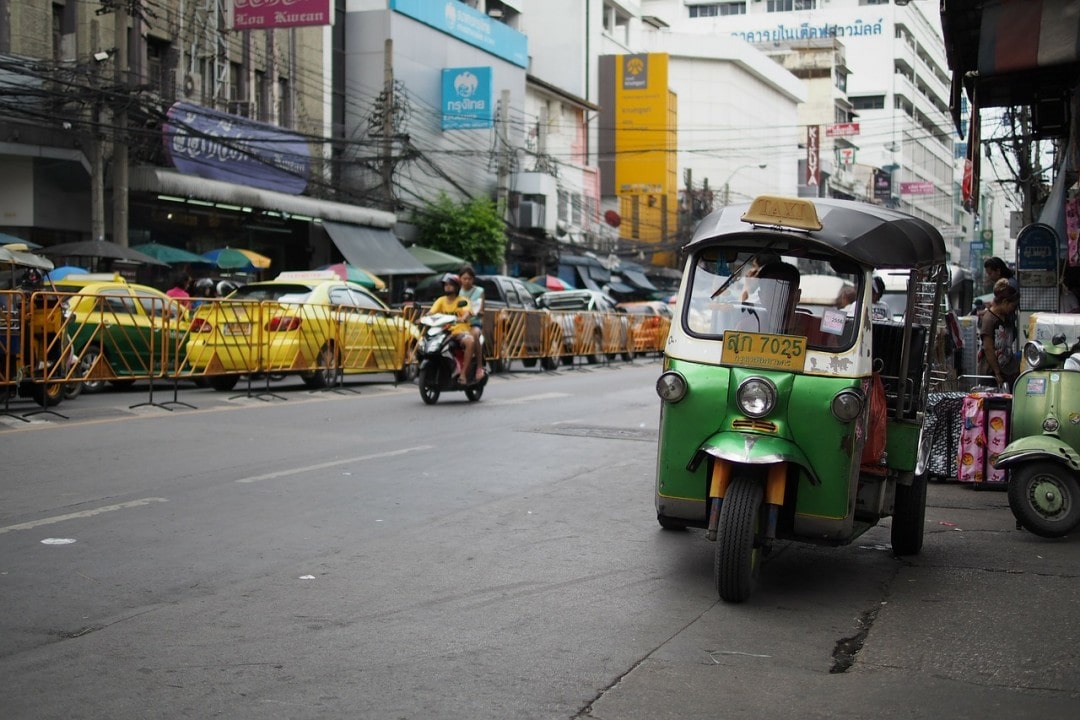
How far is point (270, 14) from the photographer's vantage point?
2845 centimetres

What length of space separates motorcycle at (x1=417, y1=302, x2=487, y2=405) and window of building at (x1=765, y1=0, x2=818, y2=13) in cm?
10120

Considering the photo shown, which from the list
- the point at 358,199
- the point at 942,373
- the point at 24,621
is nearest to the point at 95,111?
the point at 358,199

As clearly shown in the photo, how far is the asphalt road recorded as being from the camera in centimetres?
444

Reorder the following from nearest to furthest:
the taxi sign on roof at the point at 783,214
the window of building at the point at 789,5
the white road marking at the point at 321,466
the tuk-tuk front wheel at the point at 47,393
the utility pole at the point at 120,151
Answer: the taxi sign on roof at the point at 783,214, the white road marking at the point at 321,466, the tuk-tuk front wheel at the point at 47,393, the utility pole at the point at 120,151, the window of building at the point at 789,5

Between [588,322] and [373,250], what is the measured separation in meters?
9.05

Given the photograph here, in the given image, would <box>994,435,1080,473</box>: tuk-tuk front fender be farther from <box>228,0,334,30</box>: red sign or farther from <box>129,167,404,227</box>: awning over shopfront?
<box>228,0,334,30</box>: red sign

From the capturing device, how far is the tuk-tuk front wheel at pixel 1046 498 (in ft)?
25.3

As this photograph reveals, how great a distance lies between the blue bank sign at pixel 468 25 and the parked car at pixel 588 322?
14.5m

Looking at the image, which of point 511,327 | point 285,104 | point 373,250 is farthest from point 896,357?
point 285,104

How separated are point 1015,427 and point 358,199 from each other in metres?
30.0

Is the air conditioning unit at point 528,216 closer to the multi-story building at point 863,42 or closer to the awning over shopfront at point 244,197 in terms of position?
the awning over shopfront at point 244,197

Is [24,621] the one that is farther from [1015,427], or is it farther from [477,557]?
[1015,427]

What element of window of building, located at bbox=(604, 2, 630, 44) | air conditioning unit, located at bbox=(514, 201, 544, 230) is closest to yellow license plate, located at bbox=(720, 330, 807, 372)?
air conditioning unit, located at bbox=(514, 201, 544, 230)

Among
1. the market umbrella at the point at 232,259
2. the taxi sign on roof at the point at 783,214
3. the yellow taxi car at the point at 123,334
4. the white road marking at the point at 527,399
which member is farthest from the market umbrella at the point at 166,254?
the taxi sign on roof at the point at 783,214
